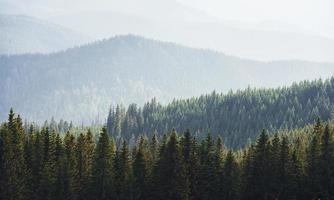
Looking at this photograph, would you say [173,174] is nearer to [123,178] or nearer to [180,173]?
[180,173]

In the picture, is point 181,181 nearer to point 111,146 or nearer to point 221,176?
point 221,176

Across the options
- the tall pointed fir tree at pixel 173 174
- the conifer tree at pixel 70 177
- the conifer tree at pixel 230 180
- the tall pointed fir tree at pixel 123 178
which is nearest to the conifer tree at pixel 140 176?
the tall pointed fir tree at pixel 123 178

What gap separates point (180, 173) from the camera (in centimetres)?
10212

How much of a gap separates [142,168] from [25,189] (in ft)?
62.8

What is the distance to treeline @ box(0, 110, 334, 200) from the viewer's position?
102188mm

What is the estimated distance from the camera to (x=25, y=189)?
10581 centimetres

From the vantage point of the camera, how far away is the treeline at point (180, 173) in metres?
102

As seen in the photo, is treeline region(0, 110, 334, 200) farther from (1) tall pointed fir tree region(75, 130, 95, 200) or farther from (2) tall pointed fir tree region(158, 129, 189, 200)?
(1) tall pointed fir tree region(75, 130, 95, 200)

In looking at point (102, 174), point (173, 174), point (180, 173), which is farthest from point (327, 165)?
point (102, 174)

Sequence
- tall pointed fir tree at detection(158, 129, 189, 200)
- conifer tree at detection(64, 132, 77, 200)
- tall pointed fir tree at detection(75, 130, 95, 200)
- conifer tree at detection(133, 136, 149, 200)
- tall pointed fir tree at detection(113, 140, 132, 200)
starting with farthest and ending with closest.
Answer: tall pointed fir tree at detection(75, 130, 95, 200)
conifer tree at detection(64, 132, 77, 200)
conifer tree at detection(133, 136, 149, 200)
tall pointed fir tree at detection(113, 140, 132, 200)
tall pointed fir tree at detection(158, 129, 189, 200)

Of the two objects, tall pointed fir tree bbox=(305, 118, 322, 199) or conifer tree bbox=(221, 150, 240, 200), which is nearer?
tall pointed fir tree bbox=(305, 118, 322, 199)

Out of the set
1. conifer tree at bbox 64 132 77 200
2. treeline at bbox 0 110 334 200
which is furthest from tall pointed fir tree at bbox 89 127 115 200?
conifer tree at bbox 64 132 77 200

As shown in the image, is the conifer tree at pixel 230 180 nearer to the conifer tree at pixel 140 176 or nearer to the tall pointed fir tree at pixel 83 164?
the conifer tree at pixel 140 176

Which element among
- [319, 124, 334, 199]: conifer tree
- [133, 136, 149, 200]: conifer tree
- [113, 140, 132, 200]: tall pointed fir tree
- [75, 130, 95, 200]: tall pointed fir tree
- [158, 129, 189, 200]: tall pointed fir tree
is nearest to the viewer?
[319, 124, 334, 199]: conifer tree
